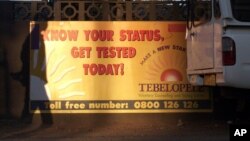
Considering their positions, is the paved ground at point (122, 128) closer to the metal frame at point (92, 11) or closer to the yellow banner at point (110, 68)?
the yellow banner at point (110, 68)

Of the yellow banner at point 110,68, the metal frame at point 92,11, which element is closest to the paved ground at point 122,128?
the yellow banner at point 110,68

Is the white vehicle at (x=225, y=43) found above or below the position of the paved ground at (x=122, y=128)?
above

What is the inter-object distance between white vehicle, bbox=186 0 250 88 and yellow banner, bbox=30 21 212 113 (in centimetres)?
305

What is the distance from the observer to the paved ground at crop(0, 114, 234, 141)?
385 inches

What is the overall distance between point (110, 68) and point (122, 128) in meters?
1.34

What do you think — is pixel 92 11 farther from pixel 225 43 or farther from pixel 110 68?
pixel 225 43

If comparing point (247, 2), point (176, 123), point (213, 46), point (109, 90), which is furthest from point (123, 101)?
point (247, 2)

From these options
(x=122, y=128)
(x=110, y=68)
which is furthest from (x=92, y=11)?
(x=122, y=128)

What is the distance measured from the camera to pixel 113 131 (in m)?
10.6

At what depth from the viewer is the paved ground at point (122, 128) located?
978cm

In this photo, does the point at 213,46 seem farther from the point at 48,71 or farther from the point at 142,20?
the point at 48,71

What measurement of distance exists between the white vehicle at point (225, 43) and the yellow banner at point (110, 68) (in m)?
3.05

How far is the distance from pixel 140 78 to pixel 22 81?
8.42 ft

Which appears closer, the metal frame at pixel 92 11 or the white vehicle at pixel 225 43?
the white vehicle at pixel 225 43
